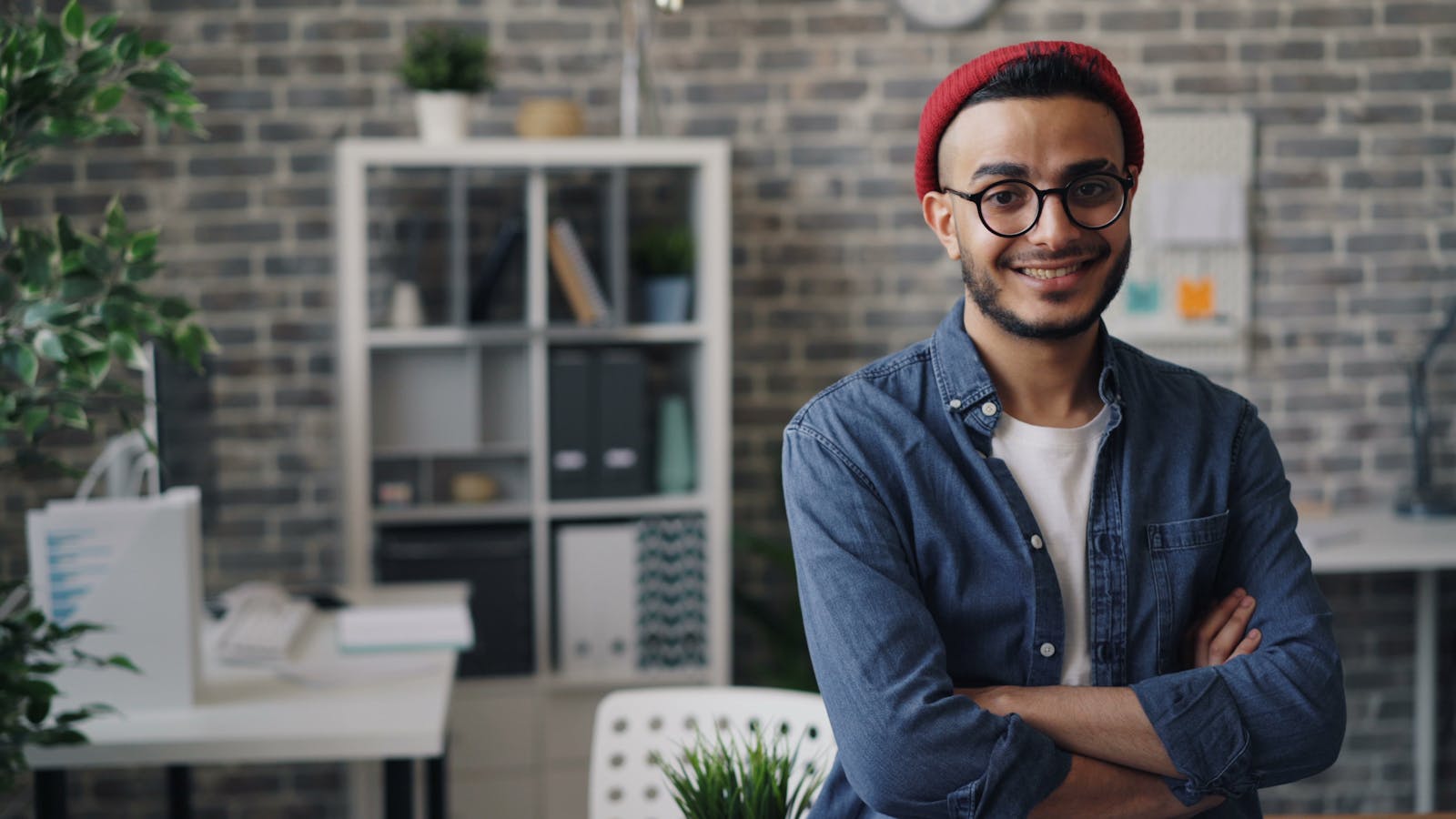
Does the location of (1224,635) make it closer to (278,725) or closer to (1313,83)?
(278,725)

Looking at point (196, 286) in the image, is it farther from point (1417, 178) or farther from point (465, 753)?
point (1417, 178)

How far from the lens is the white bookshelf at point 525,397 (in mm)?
3168

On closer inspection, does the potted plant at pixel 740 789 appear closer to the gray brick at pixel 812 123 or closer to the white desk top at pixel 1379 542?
the white desk top at pixel 1379 542

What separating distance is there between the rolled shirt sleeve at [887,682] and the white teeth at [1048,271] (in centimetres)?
28

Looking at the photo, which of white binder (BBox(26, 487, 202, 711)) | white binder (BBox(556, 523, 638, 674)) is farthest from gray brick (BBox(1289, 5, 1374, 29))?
white binder (BBox(26, 487, 202, 711))

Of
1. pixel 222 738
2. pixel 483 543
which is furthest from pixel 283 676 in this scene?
pixel 483 543

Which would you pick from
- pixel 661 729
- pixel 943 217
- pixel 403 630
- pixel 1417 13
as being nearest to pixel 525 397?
pixel 403 630

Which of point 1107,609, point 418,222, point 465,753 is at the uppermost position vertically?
point 418,222

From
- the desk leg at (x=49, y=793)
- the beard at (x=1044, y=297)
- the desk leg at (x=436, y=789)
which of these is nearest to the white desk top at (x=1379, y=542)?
the beard at (x=1044, y=297)

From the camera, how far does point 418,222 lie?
335 cm

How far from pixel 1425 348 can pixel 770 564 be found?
6.31 feet

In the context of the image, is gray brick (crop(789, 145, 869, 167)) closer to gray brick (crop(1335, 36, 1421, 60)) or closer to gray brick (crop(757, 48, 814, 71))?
gray brick (crop(757, 48, 814, 71))

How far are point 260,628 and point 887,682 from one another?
1645 mm

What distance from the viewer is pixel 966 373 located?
59.9 inches
